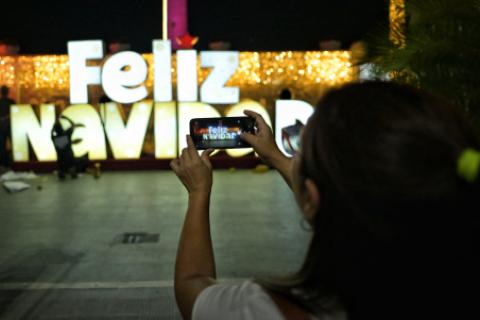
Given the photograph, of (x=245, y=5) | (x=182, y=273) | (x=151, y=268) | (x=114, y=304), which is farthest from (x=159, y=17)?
(x=182, y=273)

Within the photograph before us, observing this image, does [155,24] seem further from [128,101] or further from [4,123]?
[4,123]

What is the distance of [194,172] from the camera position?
157 centimetres

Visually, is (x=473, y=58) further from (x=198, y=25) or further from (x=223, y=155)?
(x=198, y=25)

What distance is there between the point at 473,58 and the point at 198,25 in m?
10.8

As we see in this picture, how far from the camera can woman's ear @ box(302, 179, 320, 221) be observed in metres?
1.08

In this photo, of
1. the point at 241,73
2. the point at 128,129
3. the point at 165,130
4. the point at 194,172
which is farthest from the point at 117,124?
the point at 194,172

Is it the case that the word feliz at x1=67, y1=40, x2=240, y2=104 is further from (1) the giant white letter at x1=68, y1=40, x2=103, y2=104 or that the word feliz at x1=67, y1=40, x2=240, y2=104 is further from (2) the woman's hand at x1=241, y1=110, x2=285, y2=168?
(2) the woman's hand at x1=241, y1=110, x2=285, y2=168

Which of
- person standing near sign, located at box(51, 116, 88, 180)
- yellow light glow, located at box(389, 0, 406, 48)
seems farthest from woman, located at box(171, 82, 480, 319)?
person standing near sign, located at box(51, 116, 88, 180)

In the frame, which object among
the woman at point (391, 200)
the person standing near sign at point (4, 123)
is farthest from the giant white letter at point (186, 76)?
the woman at point (391, 200)

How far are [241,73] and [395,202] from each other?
40.2 ft

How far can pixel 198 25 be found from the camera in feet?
46.3

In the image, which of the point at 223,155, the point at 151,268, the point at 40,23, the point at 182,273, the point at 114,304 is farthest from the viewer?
the point at 40,23

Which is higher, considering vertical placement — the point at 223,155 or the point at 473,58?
the point at 473,58

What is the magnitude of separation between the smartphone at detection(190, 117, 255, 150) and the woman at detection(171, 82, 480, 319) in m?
0.90
